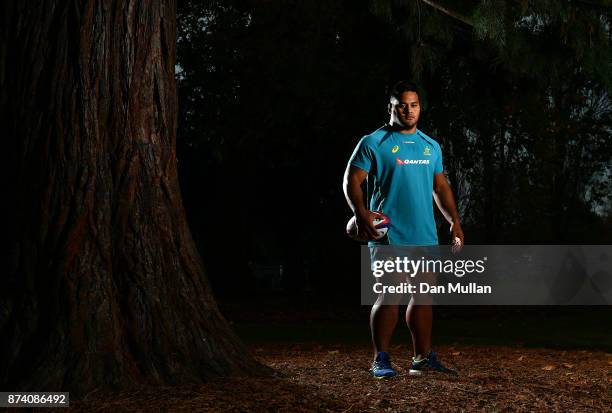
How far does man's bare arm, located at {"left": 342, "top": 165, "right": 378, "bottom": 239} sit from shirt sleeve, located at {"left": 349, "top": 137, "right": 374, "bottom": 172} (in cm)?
3

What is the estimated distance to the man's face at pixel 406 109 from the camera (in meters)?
A: 6.59

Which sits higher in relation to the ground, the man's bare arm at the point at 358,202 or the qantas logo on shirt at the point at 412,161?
the qantas logo on shirt at the point at 412,161

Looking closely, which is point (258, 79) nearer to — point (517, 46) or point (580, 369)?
point (517, 46)

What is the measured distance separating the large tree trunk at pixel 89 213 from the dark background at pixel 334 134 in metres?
4.76

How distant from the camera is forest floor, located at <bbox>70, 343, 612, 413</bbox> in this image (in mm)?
5391

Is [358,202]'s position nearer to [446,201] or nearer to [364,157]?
[364,157]

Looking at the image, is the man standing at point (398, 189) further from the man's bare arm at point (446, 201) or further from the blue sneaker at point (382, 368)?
the man's bare arm at point (446, 201)

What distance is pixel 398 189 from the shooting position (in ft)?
21.6

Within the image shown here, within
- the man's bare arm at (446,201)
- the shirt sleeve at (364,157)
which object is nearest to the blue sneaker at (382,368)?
the man's bare arm at (446,201)

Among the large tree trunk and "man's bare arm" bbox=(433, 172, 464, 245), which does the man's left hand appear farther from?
the large tree trunk

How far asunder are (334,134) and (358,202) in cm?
1270

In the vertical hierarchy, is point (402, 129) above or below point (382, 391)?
above

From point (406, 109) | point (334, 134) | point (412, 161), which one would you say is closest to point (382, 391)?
point (412, 161)

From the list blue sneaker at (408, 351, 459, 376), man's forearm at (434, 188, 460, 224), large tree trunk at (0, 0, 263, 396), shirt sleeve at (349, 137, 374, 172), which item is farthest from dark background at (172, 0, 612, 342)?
large tree trunk at (0, 0, 263, 396)
